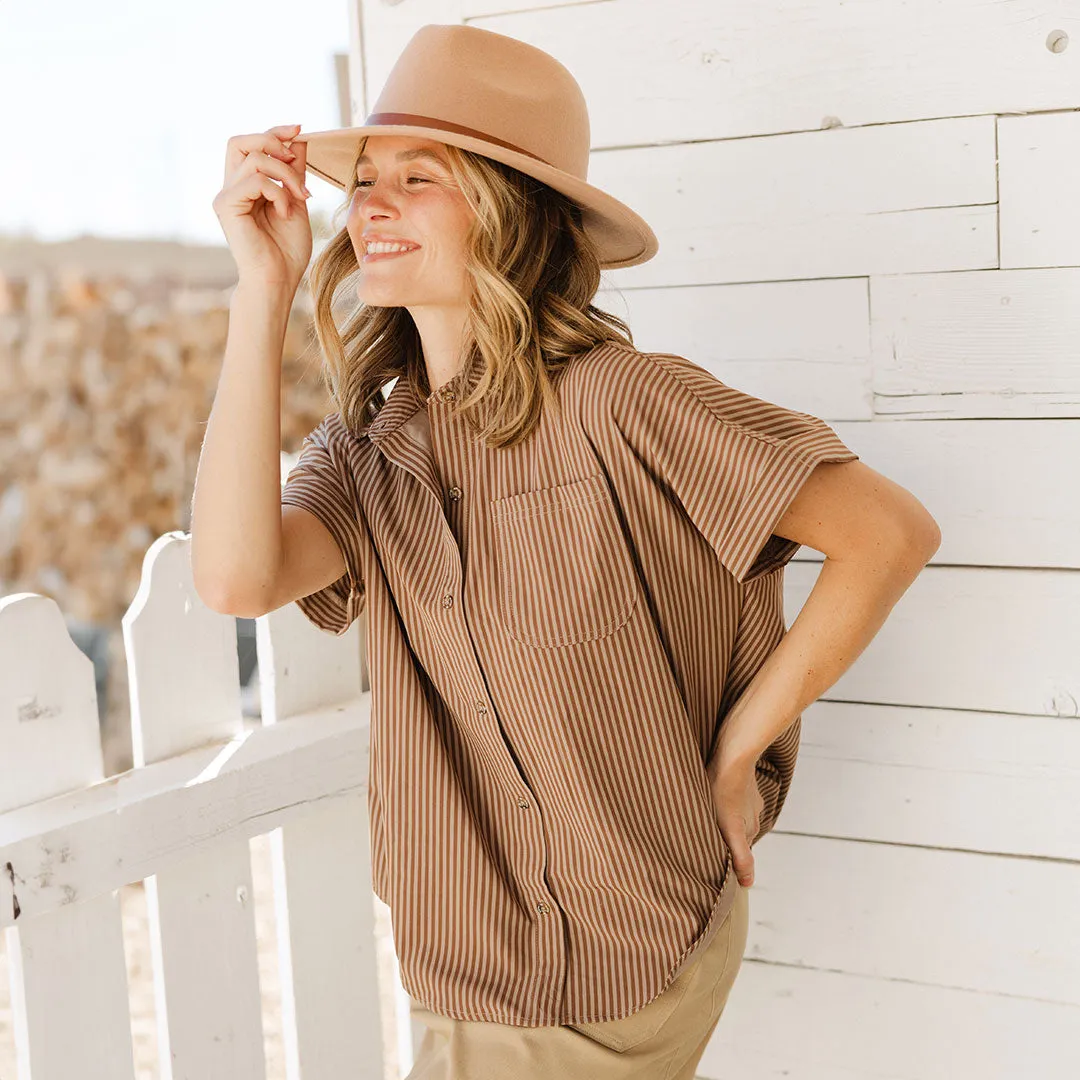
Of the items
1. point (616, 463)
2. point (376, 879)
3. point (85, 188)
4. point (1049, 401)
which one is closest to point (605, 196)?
point (616, 463)

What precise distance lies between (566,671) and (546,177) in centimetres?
57

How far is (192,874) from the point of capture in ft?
5.93

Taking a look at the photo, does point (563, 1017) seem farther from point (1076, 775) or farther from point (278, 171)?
point (278, 171)

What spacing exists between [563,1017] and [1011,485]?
0.93 metres

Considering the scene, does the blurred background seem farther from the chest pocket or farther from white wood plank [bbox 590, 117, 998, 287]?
the chest pocket

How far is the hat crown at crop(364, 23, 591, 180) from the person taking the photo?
59.1 inches

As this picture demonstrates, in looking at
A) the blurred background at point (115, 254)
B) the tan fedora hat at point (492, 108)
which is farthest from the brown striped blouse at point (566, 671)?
the blurred background at point (115, 254)

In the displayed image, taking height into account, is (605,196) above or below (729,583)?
above

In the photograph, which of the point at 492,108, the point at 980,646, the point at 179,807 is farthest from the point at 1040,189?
the point at 179,807

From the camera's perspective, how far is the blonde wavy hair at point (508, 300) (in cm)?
150

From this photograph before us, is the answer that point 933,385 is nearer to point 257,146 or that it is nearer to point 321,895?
point 257,146

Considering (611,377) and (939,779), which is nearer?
(611,377)

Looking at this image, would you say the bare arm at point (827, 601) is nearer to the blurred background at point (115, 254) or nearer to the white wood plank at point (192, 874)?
the white wood plank at point (192, 874)

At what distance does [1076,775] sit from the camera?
1.76 meters
